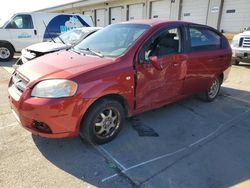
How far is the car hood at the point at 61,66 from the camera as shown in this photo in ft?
9.11

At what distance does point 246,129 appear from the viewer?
382 centimetres

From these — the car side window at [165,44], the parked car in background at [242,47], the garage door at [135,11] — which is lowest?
the parked car in background at [242,47]

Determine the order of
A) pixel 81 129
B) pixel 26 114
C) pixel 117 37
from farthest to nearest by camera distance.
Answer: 1. pixel 117 37
2. pixel 81 129
3. pixel 26 114

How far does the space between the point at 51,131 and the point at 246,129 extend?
3138 millimetres

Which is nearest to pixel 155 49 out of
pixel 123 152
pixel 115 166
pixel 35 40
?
pixel 123 152

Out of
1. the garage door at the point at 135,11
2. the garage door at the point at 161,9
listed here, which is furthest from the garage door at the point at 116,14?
the garage door at the point at 161,9

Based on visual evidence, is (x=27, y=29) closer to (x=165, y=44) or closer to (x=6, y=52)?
(x=6, y=52)

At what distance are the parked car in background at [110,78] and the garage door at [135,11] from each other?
14427 millimetres

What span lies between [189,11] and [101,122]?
1340cm

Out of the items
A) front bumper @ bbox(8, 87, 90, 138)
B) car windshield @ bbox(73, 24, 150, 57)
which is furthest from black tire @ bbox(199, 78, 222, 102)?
front bumper @ bbox(8, 87, 90, 138)

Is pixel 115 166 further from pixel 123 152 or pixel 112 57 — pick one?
pixel 112 57

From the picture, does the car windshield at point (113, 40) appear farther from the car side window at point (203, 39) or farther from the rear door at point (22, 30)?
the rear door at point (22, 30)

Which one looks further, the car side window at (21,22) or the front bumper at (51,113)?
the car side window at (21,22)

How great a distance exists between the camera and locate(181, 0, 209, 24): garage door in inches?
536
